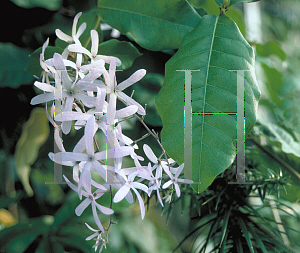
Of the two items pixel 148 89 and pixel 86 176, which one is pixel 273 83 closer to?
pixel 148 89

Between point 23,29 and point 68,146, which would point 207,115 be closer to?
point 68,146

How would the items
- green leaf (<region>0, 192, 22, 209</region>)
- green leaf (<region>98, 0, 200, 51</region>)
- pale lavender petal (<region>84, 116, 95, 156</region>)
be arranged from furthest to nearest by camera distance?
green leaf (<region>0, 192, 22, 209</region>)
green leaf (<region>98, 0, 200, 51</region>)
pale lavender petal (<region>84, 116, 95, 156</region>)

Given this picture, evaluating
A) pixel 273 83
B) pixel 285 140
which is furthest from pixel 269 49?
pixel 285 140

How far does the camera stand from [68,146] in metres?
0.38

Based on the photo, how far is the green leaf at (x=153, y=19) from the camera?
0.29 m

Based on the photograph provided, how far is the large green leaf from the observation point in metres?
0.21

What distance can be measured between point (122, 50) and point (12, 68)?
0.19 meters

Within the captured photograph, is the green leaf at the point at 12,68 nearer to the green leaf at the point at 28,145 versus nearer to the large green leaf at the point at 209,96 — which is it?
the green leaf at the point at 28,145

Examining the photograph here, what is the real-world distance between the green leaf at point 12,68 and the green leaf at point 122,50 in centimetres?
15

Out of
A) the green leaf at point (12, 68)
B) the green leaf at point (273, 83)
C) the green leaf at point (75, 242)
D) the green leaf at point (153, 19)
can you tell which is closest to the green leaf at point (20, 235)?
the green leaf at point (75, 242)

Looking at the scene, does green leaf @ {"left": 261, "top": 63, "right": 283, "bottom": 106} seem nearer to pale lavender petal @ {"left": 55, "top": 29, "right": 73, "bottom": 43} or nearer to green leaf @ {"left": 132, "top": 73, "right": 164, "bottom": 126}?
green leaf @ {"left": 132, "top": 73, "right": 164, "bottom": 126}

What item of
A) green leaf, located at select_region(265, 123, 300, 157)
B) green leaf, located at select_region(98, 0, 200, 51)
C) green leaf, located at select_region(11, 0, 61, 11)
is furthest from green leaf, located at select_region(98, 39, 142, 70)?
green leaf, located at select_region(265, 123, 300, 157)

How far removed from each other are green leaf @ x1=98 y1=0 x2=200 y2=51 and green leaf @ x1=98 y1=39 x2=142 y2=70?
0.8 inches

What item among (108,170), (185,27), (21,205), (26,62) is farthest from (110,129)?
(21,205)
